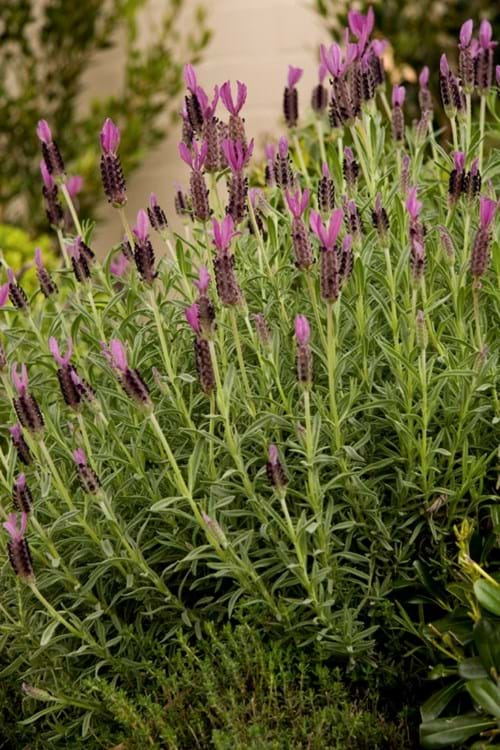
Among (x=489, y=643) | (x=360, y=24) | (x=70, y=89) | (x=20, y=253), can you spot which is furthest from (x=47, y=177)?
(x=70, y=89)

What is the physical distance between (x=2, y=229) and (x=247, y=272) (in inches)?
85.1

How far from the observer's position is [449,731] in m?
1.62

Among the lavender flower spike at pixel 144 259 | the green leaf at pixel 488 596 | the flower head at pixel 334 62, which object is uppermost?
the flower head at pixel 334 62

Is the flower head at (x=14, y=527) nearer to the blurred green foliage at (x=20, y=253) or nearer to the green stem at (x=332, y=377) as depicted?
the green stem at (x=332, y=377)

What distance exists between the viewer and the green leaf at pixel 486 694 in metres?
1.52

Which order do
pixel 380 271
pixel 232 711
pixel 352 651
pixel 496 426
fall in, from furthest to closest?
1. pixel 380 271
2. pixel 496 426
3. pixel 352 651
4. pixel 232 711

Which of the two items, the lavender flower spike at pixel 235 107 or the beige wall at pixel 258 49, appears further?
the beige wall at pixel 258 49

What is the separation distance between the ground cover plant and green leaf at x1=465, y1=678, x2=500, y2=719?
84 mm

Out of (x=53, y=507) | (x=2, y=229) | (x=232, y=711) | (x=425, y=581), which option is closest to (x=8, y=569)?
(x=53, y=507)

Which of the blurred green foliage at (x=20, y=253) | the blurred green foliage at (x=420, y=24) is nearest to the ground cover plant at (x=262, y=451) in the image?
the blurred green foliage at (x=20, y=253)

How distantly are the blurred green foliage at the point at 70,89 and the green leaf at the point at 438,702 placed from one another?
5.11 m

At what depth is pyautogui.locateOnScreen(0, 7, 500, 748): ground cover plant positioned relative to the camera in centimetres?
172

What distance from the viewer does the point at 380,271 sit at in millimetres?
2062

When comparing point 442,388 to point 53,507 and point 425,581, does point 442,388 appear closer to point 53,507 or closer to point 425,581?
point 425,581
